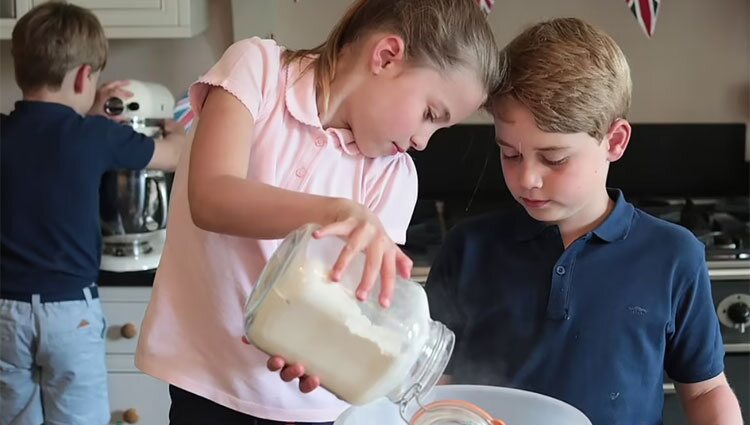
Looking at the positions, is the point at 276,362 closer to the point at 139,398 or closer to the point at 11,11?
the point at 139,398

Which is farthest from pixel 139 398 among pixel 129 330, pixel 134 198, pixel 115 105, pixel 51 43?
pixel 51 43

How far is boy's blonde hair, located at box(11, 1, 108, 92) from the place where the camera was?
1912 millimetres

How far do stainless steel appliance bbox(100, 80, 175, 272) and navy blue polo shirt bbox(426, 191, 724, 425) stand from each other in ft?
3.56

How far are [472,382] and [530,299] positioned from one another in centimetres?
12

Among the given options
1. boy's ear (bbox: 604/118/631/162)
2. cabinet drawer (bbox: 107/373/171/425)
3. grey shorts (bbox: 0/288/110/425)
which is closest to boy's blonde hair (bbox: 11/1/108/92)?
grey shorts (bbox: 0/288/110/425)

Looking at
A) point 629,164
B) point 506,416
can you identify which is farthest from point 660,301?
point 629,164

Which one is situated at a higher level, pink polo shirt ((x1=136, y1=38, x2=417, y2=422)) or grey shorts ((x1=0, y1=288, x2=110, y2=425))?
pink polo shirt ((x1=136, y1=38, x2=417, y2=422))

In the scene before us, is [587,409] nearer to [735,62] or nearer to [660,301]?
[660,301]

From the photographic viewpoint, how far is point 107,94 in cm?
206

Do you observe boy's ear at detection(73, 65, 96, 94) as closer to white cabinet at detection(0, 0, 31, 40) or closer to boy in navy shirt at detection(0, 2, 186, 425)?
boy in navy shirt at detection(0, 2, 186, 425)

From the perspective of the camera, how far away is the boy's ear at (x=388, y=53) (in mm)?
945

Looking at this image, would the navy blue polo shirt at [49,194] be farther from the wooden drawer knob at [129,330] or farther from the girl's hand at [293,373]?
the girl's hand at [293,373]

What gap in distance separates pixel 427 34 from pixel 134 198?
125 cm

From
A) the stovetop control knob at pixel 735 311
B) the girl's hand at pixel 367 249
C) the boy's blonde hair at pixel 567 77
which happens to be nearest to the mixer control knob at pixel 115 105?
the boy's blonde hair at pixel 567 77
